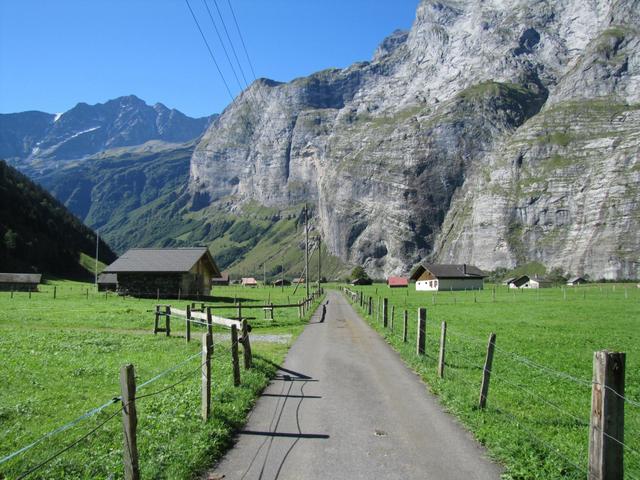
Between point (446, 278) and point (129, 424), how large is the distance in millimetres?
117339

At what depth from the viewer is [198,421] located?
1002 centimetres

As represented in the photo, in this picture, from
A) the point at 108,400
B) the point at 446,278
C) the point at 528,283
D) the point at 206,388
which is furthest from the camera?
the point at 528,283

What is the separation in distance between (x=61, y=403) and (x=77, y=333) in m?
14.0

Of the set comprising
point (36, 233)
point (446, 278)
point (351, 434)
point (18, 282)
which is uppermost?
point (36, 233)

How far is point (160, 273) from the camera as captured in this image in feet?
197

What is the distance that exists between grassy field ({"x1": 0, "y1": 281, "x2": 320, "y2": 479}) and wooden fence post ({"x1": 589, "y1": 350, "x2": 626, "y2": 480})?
5.76m

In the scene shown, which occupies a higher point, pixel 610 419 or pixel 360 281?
pixel 610 419

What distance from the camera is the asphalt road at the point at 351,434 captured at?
8031 millimetres

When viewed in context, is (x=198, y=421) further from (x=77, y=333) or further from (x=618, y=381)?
(x=77, y=333)

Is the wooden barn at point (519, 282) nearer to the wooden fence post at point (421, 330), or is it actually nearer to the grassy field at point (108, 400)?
the wooden fence post at point (421, 330)

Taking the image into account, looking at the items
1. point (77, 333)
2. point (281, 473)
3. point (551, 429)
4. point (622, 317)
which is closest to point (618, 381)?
point (551, 429)

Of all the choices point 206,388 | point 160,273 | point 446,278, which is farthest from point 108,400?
point 446,278

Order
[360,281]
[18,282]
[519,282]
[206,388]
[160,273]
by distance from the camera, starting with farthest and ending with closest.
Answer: [360,281]
[519,282]
[18,282]
[160,273]
[206,388]

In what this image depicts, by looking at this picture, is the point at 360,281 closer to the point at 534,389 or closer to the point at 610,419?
the point at 534,389
